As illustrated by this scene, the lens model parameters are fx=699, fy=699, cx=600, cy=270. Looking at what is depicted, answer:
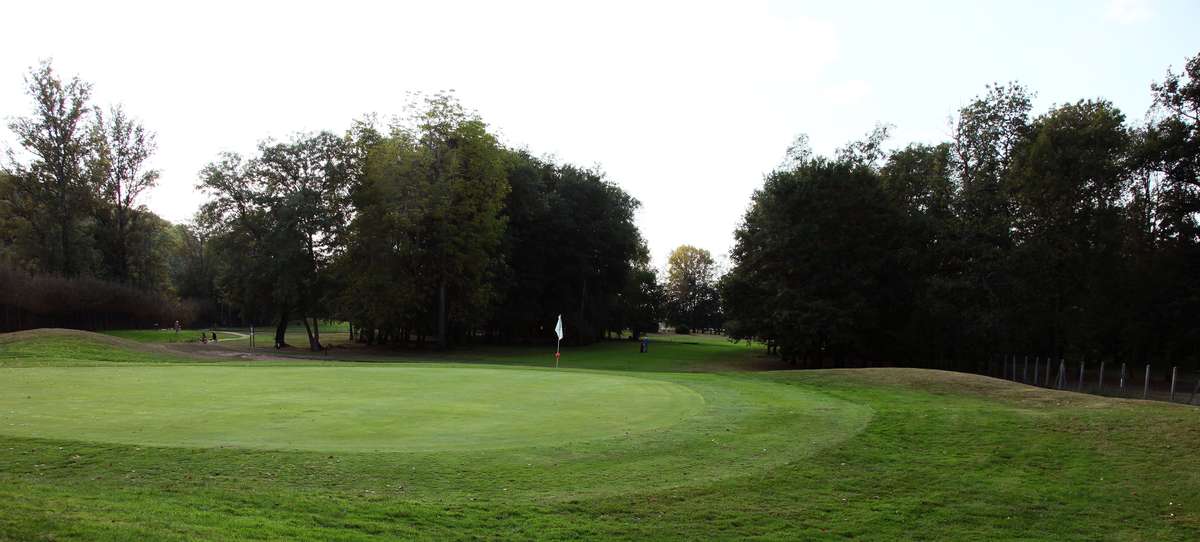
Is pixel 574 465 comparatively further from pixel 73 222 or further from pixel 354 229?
pixel 73 222

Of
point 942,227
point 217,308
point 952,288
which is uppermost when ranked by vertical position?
point 942,227

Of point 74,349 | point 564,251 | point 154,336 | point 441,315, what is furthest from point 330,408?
point 154,336

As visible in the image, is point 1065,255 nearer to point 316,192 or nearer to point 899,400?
point 899,400

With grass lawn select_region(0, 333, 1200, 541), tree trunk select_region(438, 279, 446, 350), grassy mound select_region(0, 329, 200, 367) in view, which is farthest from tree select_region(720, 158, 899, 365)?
grassy mound select_region(0, 329, 200, 367)

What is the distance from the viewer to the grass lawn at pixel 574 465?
789cm

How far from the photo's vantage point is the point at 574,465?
10258 millimetres

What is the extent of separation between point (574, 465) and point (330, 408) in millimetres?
6699

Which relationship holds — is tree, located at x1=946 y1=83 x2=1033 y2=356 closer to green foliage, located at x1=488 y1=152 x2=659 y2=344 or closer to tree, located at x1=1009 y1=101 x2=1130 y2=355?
tree, located at x1=1009 y1=101 x2=1130 y2=355

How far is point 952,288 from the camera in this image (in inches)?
1700

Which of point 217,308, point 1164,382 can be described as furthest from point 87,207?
point 1164,382

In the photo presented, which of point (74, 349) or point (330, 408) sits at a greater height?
point (330, 408)

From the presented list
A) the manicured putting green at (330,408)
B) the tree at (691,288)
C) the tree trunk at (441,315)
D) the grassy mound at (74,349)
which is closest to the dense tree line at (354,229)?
the tree trunk at (441,315)

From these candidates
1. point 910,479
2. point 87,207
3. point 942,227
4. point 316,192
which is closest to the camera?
point 910,479

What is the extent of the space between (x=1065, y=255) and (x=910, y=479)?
4083 centimetres
